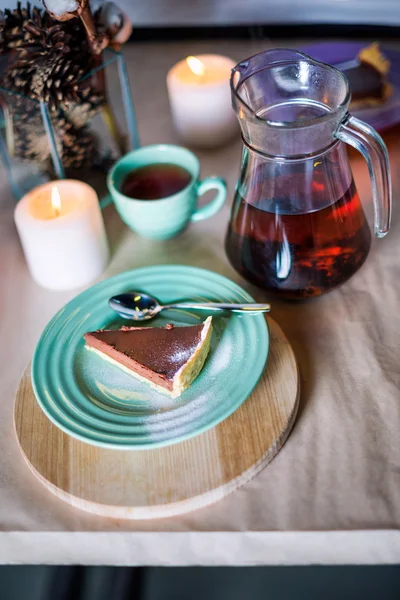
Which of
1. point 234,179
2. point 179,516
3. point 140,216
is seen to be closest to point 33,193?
point 140,216

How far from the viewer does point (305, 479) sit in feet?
1.54

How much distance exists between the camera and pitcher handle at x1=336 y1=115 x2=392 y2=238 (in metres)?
0.48

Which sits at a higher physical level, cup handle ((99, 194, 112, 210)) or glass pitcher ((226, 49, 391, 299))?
glass pitcher ((226, 49, 391, 299))

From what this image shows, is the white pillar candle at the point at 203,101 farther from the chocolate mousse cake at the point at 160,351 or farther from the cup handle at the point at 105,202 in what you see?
the chocolate mousse cake at the point at 160,351

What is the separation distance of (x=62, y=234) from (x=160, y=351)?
0.17 meters

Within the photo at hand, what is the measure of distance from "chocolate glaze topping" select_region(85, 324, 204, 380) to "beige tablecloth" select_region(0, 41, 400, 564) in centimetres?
11

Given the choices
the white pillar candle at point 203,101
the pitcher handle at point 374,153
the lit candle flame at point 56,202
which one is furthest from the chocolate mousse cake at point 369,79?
the lit candle flame at point 56,202

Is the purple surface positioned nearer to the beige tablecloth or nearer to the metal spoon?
the beige tablecloth

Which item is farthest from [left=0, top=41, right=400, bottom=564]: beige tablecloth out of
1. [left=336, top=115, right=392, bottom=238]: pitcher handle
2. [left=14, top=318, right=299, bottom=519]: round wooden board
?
[left=336, top=115, right=392, bottom=238]: pitcher handle

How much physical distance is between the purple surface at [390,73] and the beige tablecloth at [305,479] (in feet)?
0.66

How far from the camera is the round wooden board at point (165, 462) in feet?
1.49

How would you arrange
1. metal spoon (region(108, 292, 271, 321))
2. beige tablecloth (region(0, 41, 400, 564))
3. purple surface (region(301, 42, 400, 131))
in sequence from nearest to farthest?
1. beige tablecloth (region(0, 41, 400, 564))
2. metal spoon (region(108, 292, 271, 321))
3. purple surface (region(301, 42, 400, 131))

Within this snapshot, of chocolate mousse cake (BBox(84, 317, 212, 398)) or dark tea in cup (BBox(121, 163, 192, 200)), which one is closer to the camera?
chocolate mousse cake (BBox(84, 317, 212, 398))

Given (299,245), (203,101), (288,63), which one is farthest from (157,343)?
(203,101)
